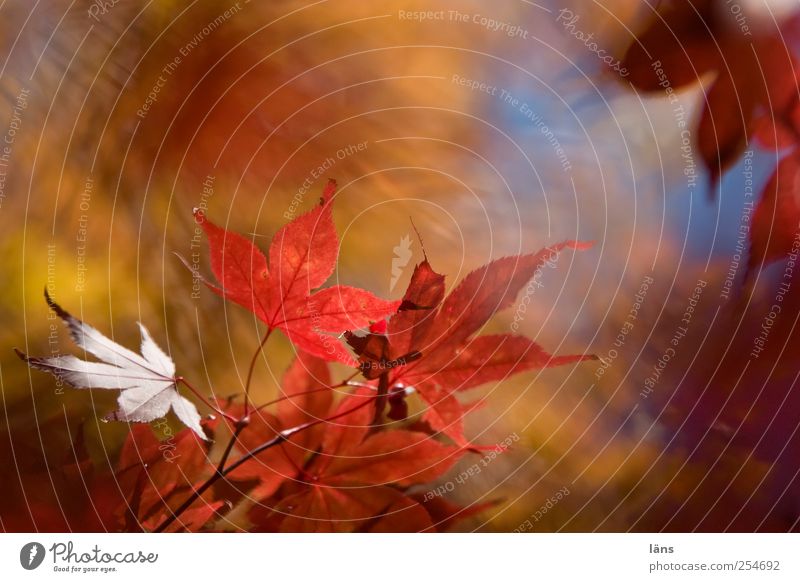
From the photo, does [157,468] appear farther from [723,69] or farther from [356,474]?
[723,69]

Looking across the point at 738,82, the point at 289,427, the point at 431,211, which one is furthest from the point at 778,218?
the point at 289,427

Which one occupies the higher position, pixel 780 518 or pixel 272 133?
pixel 272 133

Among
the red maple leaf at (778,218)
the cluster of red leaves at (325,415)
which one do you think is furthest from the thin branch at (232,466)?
the red maple leaf at (778,218)

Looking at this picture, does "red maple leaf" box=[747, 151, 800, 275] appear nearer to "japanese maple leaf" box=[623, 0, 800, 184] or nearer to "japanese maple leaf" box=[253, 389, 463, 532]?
"japanese maple leaf" box=[623, 0, 800, 184]

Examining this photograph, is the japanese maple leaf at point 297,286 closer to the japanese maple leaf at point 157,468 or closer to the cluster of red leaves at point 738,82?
the japanese maple leaf at point 157,468
